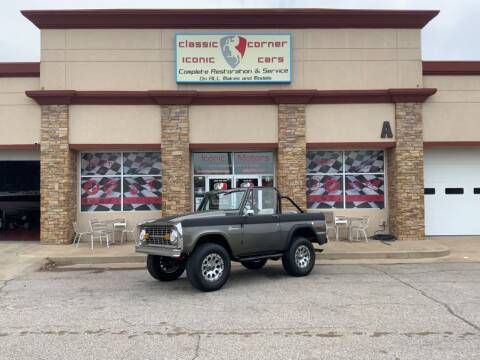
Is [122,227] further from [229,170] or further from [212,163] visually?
[229,170]

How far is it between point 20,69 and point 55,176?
3630 millimetres

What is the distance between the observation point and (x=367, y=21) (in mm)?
14227

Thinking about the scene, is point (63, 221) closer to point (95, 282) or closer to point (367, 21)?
point (95, 282)

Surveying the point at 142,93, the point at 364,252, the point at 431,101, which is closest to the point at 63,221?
the point at 142,93

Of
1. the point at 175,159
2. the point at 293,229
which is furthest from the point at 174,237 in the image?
the point at 175,159

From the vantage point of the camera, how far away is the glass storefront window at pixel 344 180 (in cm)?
1479

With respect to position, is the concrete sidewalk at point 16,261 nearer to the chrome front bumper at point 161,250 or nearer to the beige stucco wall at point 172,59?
the chrome front bumper at point 161,250

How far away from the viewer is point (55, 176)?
13.7 m

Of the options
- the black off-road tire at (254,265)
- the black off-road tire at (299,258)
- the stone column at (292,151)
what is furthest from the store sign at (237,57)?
the black off-road tire at (299,258)

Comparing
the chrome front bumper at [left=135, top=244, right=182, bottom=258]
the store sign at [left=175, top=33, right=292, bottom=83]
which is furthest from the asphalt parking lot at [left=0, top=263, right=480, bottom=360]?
the store sign at [left=175, top=33, right=292, bottom=83]

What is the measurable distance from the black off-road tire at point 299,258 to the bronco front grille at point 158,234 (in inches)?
102

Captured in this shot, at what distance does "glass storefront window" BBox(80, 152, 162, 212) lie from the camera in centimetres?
1459

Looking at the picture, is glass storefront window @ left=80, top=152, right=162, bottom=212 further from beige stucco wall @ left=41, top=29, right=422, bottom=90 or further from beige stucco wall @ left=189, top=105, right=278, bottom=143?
beige stucco wall @ left=41, top=29, right=422, bottom=90

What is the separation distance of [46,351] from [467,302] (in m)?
6.09
